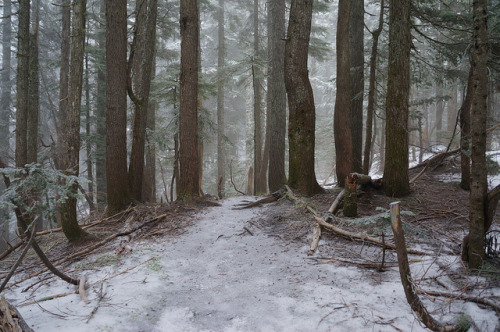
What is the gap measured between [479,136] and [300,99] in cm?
476

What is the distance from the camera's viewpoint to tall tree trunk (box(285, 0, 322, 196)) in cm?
795

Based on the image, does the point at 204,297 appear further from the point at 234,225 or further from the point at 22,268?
the point at 22,268

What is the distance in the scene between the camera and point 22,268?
5266mm

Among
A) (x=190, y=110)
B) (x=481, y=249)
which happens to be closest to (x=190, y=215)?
(x=190, y=110)

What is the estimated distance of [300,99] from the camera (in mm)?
7988

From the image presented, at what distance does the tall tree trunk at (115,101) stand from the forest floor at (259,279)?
4.54ft

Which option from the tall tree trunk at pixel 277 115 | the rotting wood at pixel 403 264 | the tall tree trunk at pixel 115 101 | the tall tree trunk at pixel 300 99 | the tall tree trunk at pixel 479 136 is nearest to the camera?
the rotting wood at pixel 403 264

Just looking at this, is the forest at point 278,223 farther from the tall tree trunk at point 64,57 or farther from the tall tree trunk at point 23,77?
the tall tree trunk at point 64,57

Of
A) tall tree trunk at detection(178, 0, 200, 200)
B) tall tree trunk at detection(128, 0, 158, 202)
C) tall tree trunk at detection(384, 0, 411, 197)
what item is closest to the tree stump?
tall tree trunk at detection(384, 0, 411, 197)

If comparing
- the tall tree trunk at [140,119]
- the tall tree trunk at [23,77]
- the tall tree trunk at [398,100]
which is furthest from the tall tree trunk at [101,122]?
the tall tree trunk at [398,100]

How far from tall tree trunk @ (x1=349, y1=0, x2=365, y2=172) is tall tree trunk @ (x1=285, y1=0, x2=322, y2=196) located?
8.97 feet

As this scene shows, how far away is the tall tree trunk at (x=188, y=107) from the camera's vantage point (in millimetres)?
8742

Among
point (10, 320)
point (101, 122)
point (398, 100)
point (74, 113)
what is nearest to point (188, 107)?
point (74, 113)

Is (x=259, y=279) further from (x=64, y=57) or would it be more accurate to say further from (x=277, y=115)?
(x=64, y=57)
